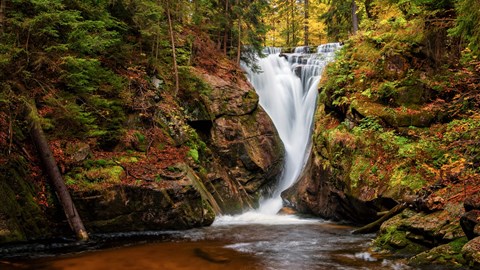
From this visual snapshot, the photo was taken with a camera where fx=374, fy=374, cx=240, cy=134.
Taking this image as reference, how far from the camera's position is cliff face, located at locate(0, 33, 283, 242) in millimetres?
8695

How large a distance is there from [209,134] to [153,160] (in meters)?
4.06

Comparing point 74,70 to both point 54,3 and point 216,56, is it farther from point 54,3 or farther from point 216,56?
point 216,56

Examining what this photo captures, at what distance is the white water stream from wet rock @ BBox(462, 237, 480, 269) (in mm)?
7295

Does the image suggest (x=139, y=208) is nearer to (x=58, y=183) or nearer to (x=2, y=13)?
(x=58, y=183)

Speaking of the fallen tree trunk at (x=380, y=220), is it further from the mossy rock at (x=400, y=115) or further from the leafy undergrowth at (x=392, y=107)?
the mossy rock at (x=400, y=115)

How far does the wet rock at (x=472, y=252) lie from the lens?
538cm

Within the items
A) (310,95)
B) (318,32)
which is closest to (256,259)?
(310,95)

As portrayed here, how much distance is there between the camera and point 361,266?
6.66 m

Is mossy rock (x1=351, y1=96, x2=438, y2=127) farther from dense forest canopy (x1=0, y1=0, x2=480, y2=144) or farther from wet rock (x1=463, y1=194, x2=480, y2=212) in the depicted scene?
wet rock (x1=463, y1=194, x2=480, y2=212)

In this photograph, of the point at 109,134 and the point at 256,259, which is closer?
the point at 256,259

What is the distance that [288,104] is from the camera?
1875 centimetres

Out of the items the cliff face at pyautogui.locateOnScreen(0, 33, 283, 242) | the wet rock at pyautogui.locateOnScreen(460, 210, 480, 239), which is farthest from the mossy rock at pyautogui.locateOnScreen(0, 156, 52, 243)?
the wet rock at pyautogui.locateOnScreen(460, 210, 480, 239)

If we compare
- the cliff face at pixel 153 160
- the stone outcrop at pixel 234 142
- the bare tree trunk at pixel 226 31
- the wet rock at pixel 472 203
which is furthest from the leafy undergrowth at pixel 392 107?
the bare tree trunk at pixel 226 31

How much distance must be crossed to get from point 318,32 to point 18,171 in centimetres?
3209
